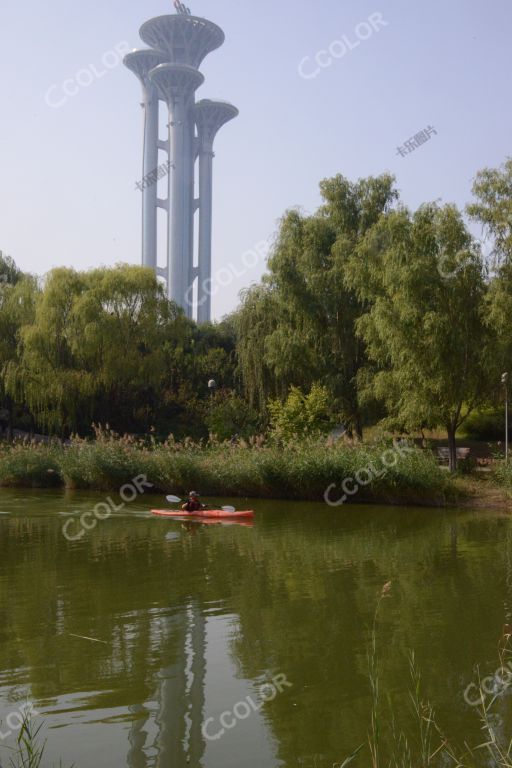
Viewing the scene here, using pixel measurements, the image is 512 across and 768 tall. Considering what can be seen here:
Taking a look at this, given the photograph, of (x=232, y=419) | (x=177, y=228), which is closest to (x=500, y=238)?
(x=232, y=419)

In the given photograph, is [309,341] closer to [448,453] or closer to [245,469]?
[448,453]

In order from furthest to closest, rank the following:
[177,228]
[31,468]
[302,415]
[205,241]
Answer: [205,241] < [177,228] < [302,415] < [31,468]

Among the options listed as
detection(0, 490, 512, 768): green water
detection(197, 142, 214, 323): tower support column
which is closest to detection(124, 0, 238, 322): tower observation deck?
detection(197, 142, 214, 323): tower support column

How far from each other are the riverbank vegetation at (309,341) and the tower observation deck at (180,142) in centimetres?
4289

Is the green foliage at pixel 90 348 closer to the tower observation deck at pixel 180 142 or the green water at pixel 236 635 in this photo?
the green water at pixel 236 635

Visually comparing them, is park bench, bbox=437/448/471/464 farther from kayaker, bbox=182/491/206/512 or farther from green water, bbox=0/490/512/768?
kayaker, bbox=182/491/206/512

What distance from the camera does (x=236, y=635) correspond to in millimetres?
7672

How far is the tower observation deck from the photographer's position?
78.6 metres

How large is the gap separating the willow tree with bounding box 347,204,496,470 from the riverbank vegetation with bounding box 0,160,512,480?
0.13 feet

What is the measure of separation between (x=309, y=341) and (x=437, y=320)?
7.04 meters

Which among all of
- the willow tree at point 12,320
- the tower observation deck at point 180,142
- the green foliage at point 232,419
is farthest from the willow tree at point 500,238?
the tower observation deck at point 180,142

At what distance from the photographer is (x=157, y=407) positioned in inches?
1330

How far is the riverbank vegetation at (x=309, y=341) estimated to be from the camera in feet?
65.3

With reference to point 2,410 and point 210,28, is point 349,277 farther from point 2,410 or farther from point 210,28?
point 210,28
